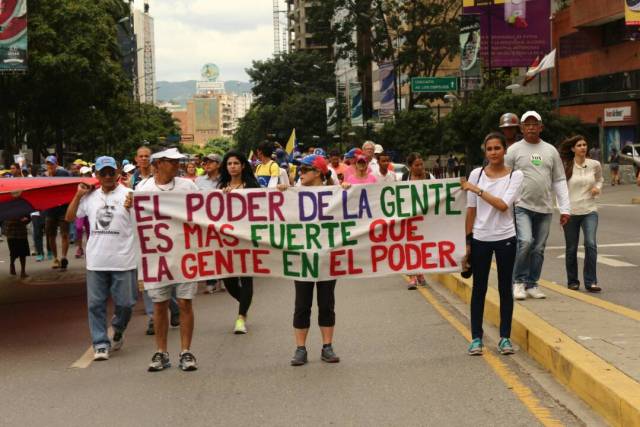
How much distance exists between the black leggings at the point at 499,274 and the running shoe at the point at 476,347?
0.06 metres

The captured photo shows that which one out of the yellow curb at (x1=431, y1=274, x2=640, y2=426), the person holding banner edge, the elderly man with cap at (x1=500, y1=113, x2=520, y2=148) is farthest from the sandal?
the person holding banner edge

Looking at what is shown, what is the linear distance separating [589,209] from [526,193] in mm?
1813

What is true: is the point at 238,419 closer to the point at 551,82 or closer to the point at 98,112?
the point at 98,112

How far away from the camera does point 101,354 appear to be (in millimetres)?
9023

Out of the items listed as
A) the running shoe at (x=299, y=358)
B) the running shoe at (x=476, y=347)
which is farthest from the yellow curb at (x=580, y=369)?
the running shoe at (x=299, y=358)

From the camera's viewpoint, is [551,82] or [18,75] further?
[551,82]

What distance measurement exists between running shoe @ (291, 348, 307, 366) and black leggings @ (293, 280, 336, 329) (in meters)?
0.20

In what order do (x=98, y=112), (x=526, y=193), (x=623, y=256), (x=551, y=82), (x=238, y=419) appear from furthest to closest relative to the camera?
(x=551, y=82) → (x=98, y=112) → (x=623, y=256) → (x=526, y=193) → (x=238, y=419)

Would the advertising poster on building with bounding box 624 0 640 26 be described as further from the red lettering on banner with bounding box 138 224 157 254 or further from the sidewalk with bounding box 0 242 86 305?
the red lettering on banner with bounding box 138 224 157 254

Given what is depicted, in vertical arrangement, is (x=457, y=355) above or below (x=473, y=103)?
below

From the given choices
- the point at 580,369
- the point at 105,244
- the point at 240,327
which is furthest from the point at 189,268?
the point at 580,369

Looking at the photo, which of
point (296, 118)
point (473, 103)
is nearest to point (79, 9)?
point (473, 103)

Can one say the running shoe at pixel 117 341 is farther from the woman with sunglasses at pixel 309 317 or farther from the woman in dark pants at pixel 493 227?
the woman in dark pants at pixel 493 227

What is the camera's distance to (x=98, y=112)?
5331 cm
